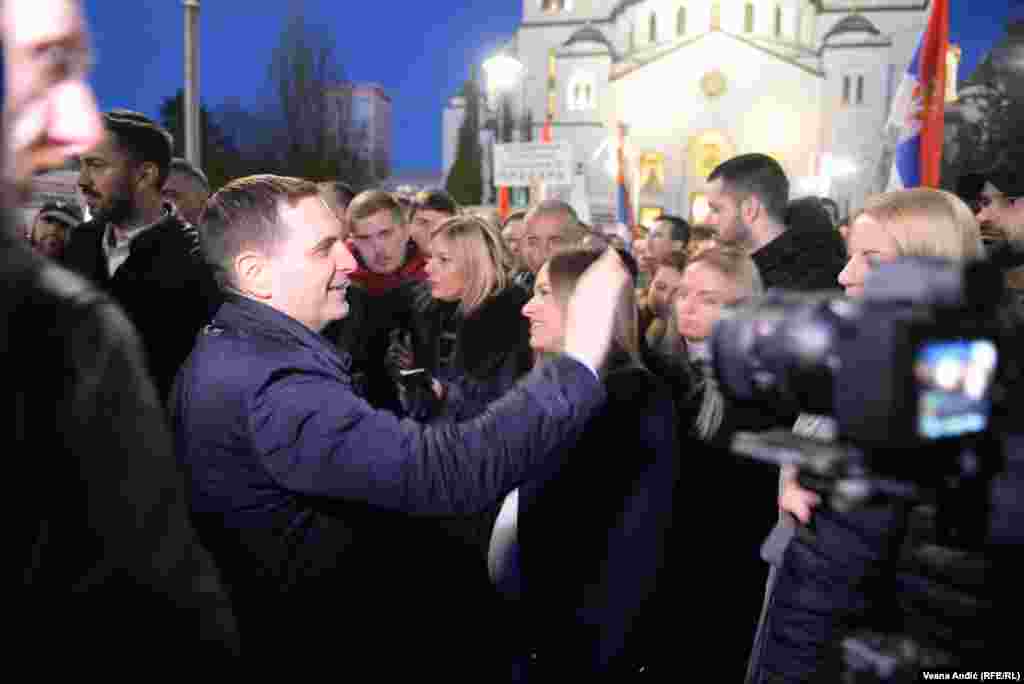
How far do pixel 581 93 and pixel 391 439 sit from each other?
58828 millimetres

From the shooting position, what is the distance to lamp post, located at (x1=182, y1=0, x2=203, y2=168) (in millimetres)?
7843

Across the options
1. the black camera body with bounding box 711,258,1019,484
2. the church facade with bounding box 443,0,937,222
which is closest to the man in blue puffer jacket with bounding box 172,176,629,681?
the black camera body with bounding box 711,258,1019,484

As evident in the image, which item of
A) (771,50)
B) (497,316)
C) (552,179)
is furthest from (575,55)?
(497,316)

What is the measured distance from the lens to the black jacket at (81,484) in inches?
39.9

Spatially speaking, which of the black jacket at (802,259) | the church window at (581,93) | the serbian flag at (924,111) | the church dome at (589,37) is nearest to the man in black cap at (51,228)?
the black jacket at (802,259)

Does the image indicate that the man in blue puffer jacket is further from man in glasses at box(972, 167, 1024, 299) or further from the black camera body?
man in glasses at box(972, 167, 1024, 299)

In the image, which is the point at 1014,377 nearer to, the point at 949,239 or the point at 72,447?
the point at 949,239

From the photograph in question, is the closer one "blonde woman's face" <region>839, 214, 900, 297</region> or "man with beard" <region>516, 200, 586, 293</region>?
"blonde woman's face" <region>839, 214, 900, 297</region>

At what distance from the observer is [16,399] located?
3.28ft

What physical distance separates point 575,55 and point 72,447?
59.7 metres

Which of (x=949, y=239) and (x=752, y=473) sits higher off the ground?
(x=949, y=239)

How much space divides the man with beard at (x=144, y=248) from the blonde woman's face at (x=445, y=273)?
1.39 meters

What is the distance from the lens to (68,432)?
3.43ft

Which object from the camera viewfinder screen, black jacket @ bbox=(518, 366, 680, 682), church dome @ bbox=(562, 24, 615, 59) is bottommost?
black jacket @ bbox=(518, 366, 680, 682)
